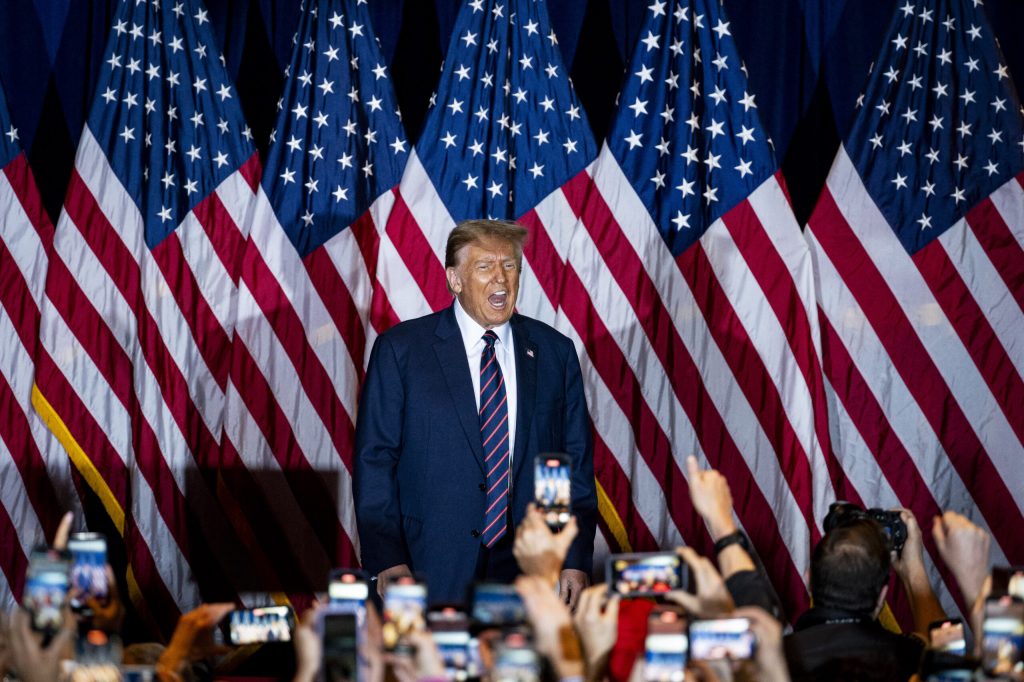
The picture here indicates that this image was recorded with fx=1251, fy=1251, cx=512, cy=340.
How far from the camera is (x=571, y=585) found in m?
3.87

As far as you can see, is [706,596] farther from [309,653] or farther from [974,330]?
[974,330]

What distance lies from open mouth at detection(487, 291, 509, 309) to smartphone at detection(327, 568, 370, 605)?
1.62 m

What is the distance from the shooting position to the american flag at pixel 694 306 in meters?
5.30

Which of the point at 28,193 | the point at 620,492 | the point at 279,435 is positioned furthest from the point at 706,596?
the point at 28,193

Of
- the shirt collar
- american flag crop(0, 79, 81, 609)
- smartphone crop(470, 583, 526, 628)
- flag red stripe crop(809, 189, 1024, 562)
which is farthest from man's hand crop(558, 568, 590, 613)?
american flag crop(0, 79, 81, 609)

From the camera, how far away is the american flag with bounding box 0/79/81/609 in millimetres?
5750

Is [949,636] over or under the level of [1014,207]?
under

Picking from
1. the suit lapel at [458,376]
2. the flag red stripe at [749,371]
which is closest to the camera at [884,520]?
the suit lapel at [458,376]

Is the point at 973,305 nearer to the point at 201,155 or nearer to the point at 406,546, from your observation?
the point at 406,546

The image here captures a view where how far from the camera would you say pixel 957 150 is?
17.8ft

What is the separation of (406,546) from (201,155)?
254 centimetres

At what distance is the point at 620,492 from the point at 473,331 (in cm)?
157

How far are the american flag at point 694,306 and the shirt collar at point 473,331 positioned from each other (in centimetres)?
130

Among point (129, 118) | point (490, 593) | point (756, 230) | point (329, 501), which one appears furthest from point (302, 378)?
point (490, 593)
